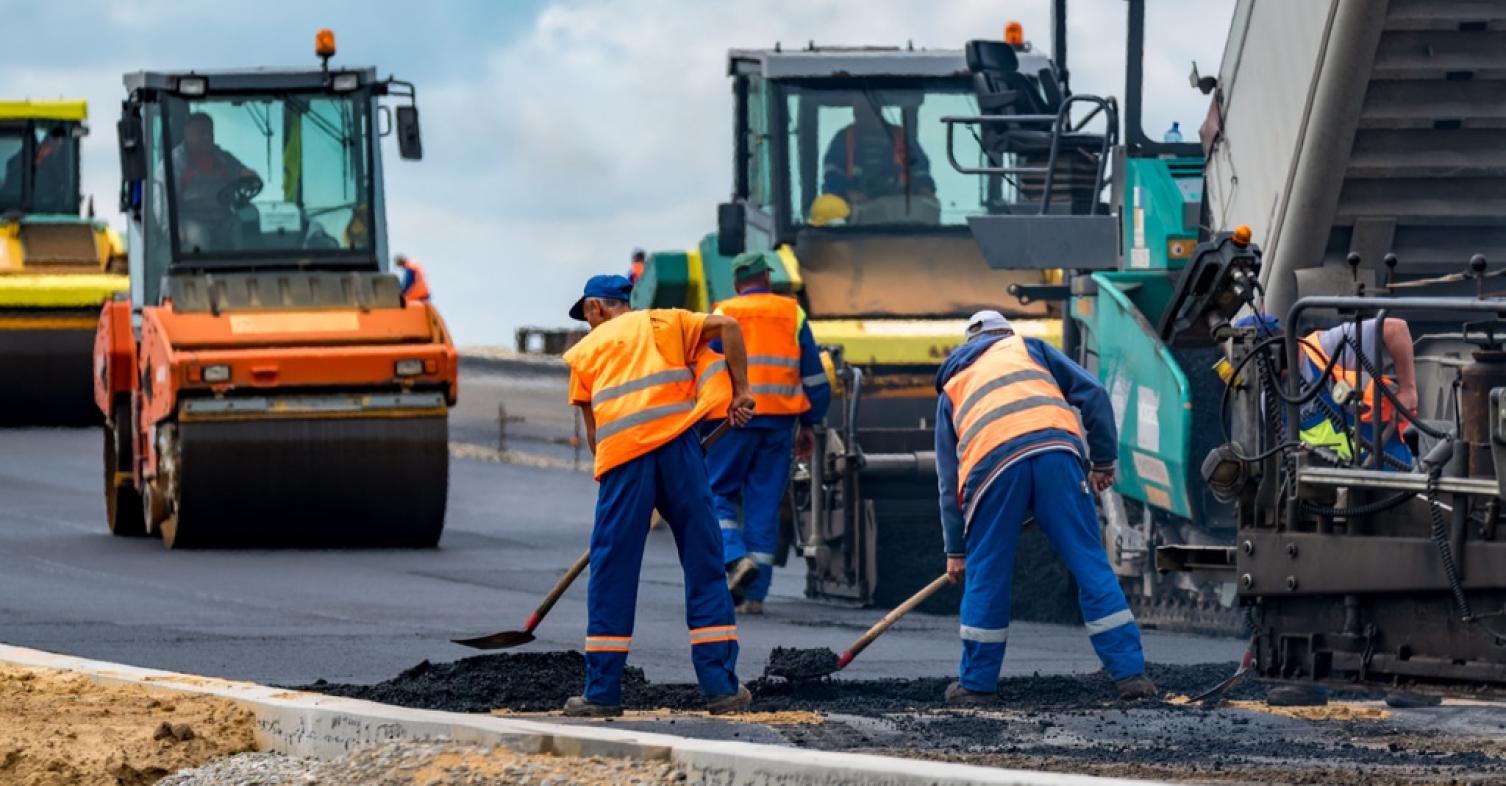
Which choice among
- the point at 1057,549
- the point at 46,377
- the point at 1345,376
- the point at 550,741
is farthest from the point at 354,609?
the point at 46,377

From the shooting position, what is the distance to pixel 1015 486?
31.2 ft

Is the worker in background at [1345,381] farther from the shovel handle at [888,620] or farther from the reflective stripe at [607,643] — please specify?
the reflective stripe at [607,643]

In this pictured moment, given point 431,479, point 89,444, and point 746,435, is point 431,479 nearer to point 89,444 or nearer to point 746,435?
point 746,435

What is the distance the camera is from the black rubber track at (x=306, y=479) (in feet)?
50.6

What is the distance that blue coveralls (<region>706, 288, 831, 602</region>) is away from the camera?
13055 mm

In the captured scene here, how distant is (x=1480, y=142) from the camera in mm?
10164

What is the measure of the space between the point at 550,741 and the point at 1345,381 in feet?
11.5

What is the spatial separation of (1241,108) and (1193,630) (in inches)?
108

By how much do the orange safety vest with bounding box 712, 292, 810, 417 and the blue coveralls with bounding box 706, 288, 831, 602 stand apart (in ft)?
0.17

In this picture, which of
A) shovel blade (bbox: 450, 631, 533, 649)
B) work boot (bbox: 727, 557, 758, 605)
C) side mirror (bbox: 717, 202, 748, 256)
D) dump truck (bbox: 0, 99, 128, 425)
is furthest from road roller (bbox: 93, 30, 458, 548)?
dump truck (bbox: 0, 99, 128, 425)

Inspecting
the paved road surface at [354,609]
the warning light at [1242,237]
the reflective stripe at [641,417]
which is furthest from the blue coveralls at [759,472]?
the warning light at [1242,237]

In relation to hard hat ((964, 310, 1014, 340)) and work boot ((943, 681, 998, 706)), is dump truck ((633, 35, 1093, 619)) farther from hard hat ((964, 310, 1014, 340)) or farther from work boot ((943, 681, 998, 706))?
work boot ((943, 681, 998, 706))

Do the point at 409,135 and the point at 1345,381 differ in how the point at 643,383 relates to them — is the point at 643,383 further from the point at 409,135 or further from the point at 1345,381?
the point at 409,135

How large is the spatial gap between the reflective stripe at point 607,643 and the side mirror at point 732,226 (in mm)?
7312
